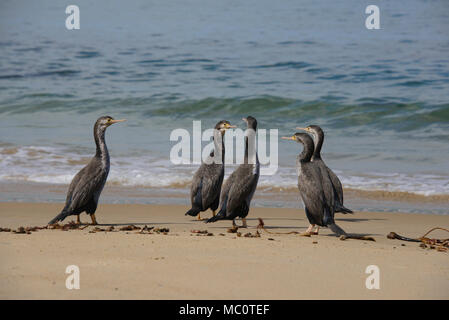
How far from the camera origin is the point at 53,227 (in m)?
8.57

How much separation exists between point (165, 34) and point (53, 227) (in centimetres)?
2199

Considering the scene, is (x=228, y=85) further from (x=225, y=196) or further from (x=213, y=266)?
(x=213, y=266)

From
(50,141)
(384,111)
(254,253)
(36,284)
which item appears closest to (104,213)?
(254,253)

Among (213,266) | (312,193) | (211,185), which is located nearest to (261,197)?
(211,185)

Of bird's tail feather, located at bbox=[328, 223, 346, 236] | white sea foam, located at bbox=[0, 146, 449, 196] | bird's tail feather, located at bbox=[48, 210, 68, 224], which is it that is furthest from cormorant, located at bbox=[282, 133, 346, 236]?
white sea foam, located at bbox=[0, 146, 449, 196]

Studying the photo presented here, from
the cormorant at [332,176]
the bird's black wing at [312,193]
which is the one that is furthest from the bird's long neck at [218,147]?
the bird's black wing at [312,193]

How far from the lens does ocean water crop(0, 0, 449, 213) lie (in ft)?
45.4

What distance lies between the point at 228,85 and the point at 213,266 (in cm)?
1614

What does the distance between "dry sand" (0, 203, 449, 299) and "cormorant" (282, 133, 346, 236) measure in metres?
0.18

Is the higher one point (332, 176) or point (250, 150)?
point (250, 150)

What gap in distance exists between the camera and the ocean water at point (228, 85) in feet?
45.4

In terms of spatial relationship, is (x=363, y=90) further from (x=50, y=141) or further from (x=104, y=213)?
(x=104, y=213)

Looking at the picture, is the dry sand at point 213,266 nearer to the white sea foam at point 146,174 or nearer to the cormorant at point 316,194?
the cormorant at point 316,194

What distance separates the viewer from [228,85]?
22234 mm
